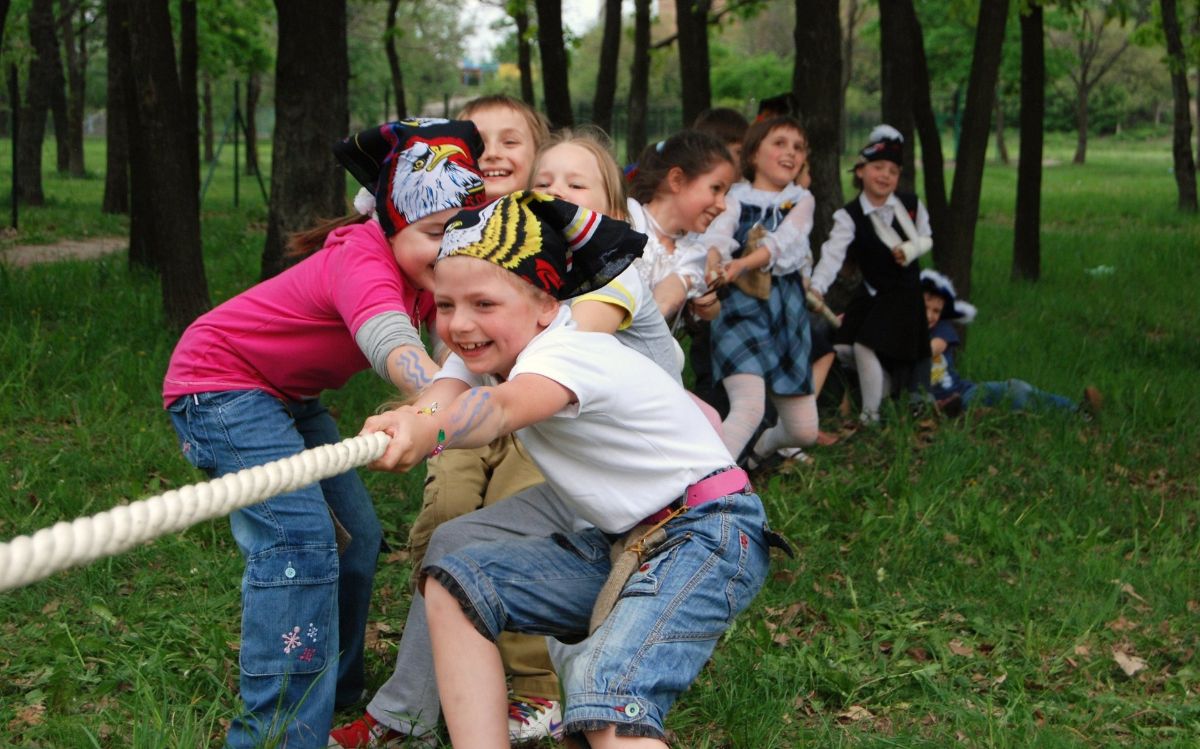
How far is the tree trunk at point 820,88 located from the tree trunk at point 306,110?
9.44 feet

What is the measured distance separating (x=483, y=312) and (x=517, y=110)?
165 cm

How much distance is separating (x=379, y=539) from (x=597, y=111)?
34.8 ft

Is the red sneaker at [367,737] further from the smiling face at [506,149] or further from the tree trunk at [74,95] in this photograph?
the tree trunk at [74,95]

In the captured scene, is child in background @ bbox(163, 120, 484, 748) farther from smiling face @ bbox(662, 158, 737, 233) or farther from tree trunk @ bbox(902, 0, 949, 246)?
tree trunk @ bbox(902, 0, 949, 246)

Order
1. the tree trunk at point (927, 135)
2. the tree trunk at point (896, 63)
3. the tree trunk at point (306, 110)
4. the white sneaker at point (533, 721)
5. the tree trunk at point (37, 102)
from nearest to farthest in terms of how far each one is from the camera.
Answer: the white sneaker at point (533, 721)
the tree trunk at point (306, 110)
the tree trunk at point (896, 63)
the tree trunk at point (927, 135)
the tree trunk at point (37, 102)

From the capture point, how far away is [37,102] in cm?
2070

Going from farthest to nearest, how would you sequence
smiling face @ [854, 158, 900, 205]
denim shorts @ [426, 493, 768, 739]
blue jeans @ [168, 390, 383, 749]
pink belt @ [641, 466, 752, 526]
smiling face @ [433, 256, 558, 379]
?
smiling face @ [854, 158, 900, 205] < blue jeans @ [168, 390, 383, 749] < pink belt @ [641, 466, 752, 526] < smiling face @ [433, 256, 558, 379] < denim shorts @ [426, 493, 768, 739]

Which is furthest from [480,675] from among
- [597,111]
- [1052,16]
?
[1052,16]

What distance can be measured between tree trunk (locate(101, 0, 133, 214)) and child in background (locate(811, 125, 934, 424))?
5.50m

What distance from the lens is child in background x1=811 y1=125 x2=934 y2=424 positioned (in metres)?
7.13

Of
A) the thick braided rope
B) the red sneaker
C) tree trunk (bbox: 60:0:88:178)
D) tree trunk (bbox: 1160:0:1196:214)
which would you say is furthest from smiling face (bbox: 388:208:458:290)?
tree trunk (bbox: 60:0:88:178)

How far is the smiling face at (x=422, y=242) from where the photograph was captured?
318 centimetres

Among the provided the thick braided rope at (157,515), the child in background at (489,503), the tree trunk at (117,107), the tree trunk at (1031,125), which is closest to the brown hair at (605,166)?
the child in background at (489,503)

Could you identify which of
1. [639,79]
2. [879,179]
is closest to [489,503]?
[879,179]
